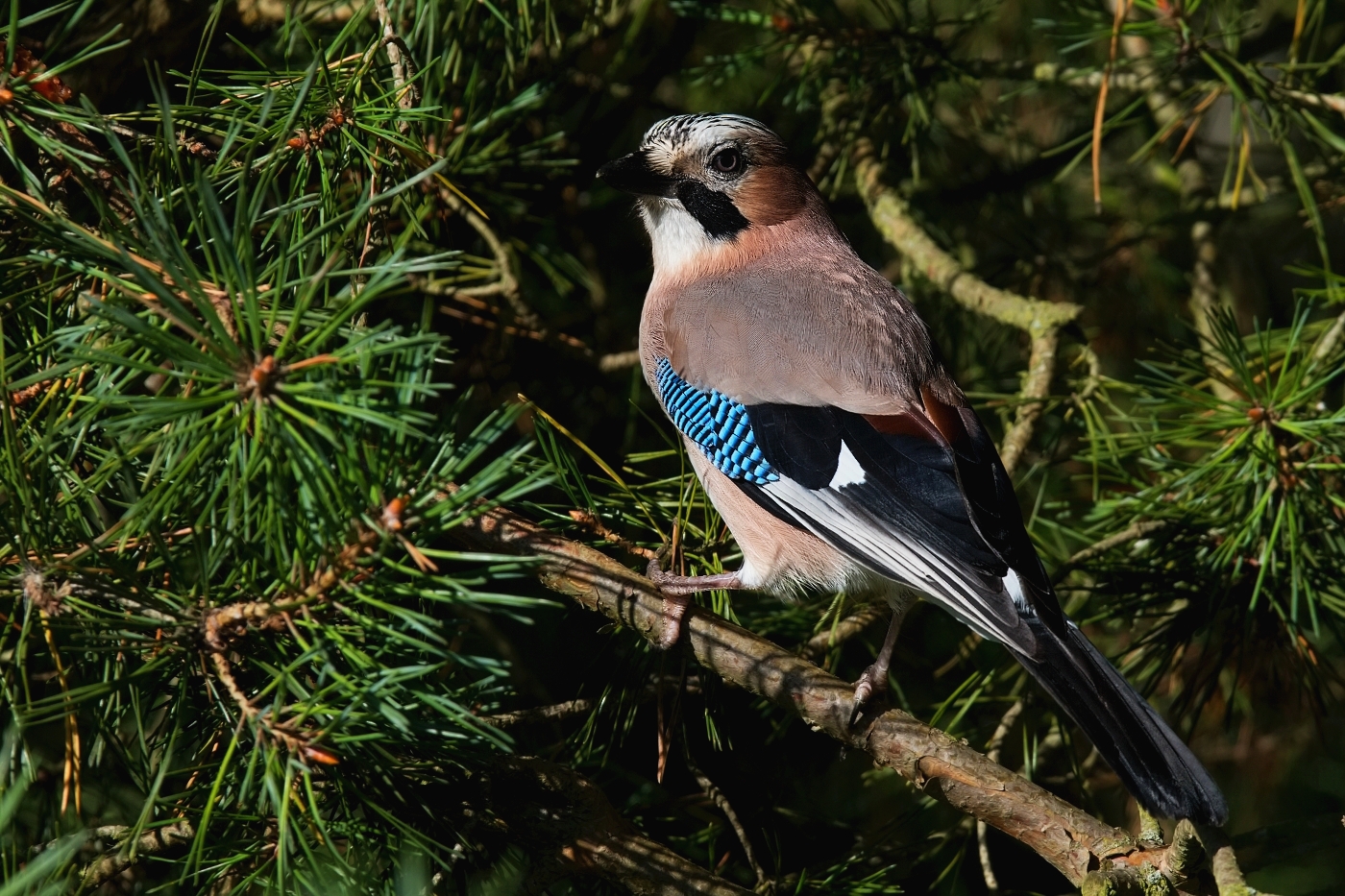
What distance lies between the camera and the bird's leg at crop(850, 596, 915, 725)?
186 centimetres

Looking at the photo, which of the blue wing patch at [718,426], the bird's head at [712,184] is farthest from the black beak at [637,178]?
the blue wing patch at [718,426]

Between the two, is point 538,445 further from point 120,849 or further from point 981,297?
point 981,297

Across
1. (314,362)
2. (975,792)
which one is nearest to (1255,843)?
(975,792)

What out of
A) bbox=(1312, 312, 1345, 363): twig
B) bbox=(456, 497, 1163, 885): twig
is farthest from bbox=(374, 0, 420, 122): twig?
bbox=(1312, 312, 1345, 363): twig

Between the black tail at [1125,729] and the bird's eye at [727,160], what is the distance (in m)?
1.33

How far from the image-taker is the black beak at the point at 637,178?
101 inches

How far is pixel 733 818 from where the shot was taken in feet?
6.54

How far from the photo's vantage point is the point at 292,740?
123 cm

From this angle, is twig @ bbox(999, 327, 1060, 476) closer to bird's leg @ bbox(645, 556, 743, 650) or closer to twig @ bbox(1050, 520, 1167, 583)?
twig @ bbox(1050, 520, 1167, 583)

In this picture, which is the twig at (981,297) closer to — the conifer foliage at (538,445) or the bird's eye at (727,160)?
the conifer foliage at (538,445)

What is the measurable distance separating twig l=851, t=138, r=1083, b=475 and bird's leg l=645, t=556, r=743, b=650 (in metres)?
0.75

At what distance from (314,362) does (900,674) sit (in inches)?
73.3

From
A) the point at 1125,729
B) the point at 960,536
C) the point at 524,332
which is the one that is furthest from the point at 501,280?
the point at 1125,729

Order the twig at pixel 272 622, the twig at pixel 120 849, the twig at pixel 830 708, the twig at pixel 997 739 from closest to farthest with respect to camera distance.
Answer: the twig at pixel 272 622
the twig at pixel 120 849
the twig at pixel 830 708
the twig at pixel 997 739
